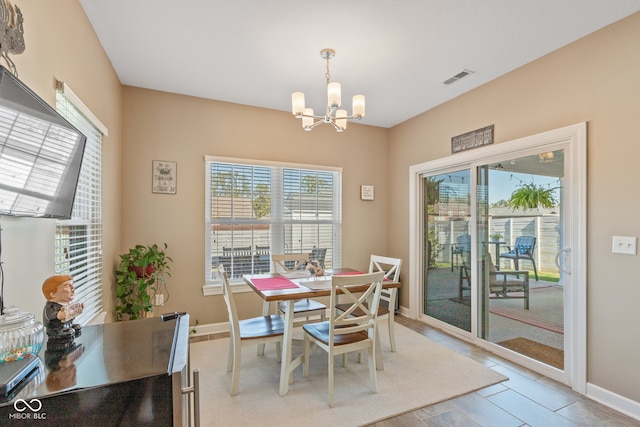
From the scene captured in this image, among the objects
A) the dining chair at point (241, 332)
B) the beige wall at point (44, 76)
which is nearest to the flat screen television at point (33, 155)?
the beige wall at point (44, 76)

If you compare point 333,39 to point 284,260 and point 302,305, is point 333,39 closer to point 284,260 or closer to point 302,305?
point 284,260

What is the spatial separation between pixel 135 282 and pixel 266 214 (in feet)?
5.24

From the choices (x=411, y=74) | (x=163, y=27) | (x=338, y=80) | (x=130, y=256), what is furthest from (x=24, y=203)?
(x=411, y=74)

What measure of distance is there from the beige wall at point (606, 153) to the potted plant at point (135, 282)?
3.72m

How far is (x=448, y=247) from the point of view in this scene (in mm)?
3830

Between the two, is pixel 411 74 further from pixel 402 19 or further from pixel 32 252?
pixel 32 252

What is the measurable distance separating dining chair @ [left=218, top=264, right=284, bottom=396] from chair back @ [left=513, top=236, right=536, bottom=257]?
2338 mm

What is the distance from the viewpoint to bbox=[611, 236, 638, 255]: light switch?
2.11 m

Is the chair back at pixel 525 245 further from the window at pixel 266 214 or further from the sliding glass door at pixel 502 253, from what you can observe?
the window at pixel 266 214

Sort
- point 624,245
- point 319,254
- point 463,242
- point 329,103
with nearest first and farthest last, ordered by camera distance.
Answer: point 624,245
point 329,103
point 463,242
point 319,254

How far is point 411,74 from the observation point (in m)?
3.03

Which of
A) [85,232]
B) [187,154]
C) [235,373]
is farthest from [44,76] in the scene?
[235,373]

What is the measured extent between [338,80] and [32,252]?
8.99 ft

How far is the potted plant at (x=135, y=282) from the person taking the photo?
9.52 feet
